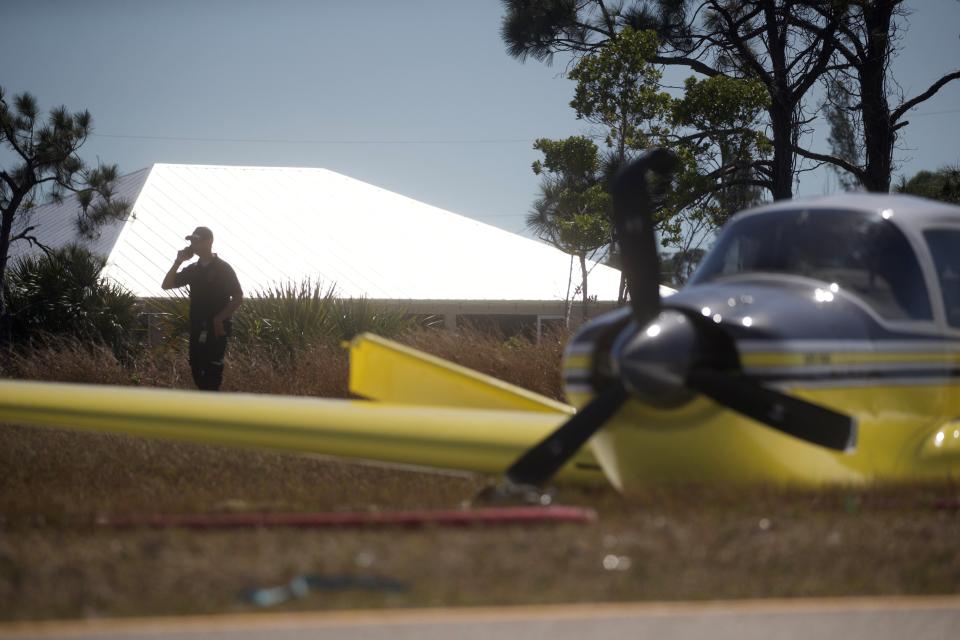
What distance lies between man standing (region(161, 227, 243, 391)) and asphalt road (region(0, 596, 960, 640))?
26.8ft

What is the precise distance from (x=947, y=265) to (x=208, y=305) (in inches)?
308

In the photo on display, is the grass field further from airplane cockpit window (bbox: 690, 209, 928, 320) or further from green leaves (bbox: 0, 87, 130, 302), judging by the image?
green leaves (bbox: 0, 87, 130, 302)

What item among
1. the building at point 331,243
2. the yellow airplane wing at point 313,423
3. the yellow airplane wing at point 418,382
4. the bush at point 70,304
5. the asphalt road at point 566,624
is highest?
the building at point 331,243

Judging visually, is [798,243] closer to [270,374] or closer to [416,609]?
[416,609]

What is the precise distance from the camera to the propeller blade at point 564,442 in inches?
210

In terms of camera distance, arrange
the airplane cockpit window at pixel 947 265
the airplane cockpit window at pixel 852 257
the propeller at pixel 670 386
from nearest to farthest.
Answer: the propeller at pixel 670 386
the airplane cockpit window at pixel 852 257
the airplane cockpit window at pixel 947 265

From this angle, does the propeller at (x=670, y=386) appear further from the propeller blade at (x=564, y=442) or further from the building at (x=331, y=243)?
the building at (x=331, y=243)

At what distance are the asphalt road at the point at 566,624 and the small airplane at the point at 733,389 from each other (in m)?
1.58

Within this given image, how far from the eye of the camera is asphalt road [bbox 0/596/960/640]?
3.39m

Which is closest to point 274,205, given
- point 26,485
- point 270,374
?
point 270,374

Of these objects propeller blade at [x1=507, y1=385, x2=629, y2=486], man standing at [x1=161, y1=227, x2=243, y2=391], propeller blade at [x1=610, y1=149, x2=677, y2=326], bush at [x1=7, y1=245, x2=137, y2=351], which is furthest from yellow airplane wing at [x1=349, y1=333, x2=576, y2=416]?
bush at [x1=7, y1=245, x2=137, y2=351]

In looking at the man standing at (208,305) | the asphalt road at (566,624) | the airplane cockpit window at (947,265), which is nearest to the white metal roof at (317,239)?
the man standing at (208,305)

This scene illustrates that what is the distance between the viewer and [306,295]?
1836 centimetres

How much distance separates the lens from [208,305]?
11508 mm
